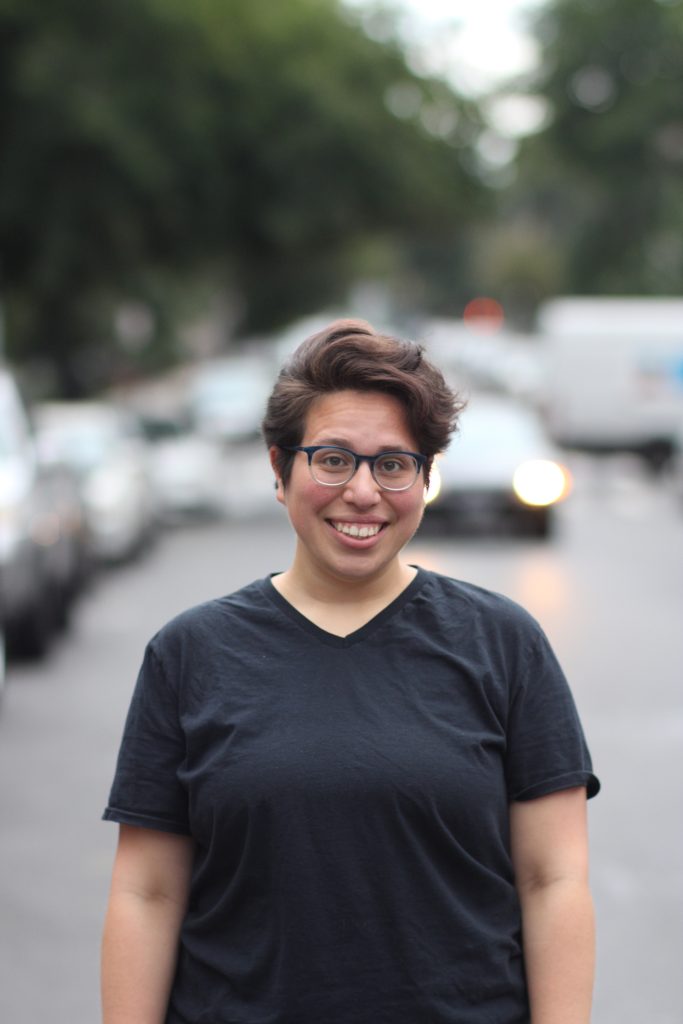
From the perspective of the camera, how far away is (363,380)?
2682mm

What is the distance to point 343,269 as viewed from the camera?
69.9 meters

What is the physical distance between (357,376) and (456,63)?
3050cm

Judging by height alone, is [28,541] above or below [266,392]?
below

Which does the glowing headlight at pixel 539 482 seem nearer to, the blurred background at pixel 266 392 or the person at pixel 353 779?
the blurred background at pixel 266 392

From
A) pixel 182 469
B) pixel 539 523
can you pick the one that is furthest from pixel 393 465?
pixel 182 469

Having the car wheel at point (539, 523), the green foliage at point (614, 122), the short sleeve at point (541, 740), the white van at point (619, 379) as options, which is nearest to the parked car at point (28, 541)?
the car wheel at point (539, 523)

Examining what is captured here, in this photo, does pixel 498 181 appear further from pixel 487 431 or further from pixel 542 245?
pixel 542 245

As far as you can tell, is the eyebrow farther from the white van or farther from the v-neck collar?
the white van

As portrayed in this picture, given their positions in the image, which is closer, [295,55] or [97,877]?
[97,877]

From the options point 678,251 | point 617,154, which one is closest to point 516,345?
point 678,251

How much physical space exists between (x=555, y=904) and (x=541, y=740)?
229 mm

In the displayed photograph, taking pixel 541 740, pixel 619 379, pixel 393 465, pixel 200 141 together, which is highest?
pixel 200 141

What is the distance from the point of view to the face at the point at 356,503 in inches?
106

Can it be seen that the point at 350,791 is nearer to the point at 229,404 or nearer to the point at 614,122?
the point at 229,404
